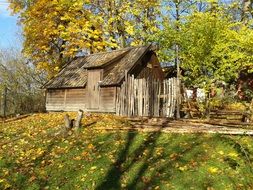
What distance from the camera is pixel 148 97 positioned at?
22547 mm

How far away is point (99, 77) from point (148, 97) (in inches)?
252

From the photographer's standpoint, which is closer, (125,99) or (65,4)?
(125,99)

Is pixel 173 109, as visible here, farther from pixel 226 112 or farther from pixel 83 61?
pixel 83 61

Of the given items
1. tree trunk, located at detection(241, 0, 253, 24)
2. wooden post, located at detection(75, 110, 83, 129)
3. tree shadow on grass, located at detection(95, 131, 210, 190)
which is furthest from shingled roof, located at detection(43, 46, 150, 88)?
tree trunk, located at detection(241, 0, 253, 24)

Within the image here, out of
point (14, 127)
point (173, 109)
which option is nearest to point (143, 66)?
point (173, 109)

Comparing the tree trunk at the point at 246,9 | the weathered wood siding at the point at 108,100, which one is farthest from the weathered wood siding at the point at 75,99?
the tree trunk at the point at 246,9

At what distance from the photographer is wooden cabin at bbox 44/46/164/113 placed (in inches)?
1059

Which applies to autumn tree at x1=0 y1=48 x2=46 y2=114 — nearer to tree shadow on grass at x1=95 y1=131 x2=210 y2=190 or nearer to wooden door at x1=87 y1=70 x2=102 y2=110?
wooden door at x1=87 y1=70 x2=102 y2=110

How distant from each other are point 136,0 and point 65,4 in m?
6.59

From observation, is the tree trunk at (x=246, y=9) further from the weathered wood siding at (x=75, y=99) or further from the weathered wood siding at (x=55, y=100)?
the weathered wood siding at (x=55, y=100)

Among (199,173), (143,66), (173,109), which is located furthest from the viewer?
(143,66)

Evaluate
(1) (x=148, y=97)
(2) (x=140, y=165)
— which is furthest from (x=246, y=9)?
(2) (x=140, y=165)

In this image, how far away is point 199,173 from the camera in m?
10.1

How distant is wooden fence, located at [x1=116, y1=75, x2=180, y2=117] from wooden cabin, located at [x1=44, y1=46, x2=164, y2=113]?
293 centimetres
